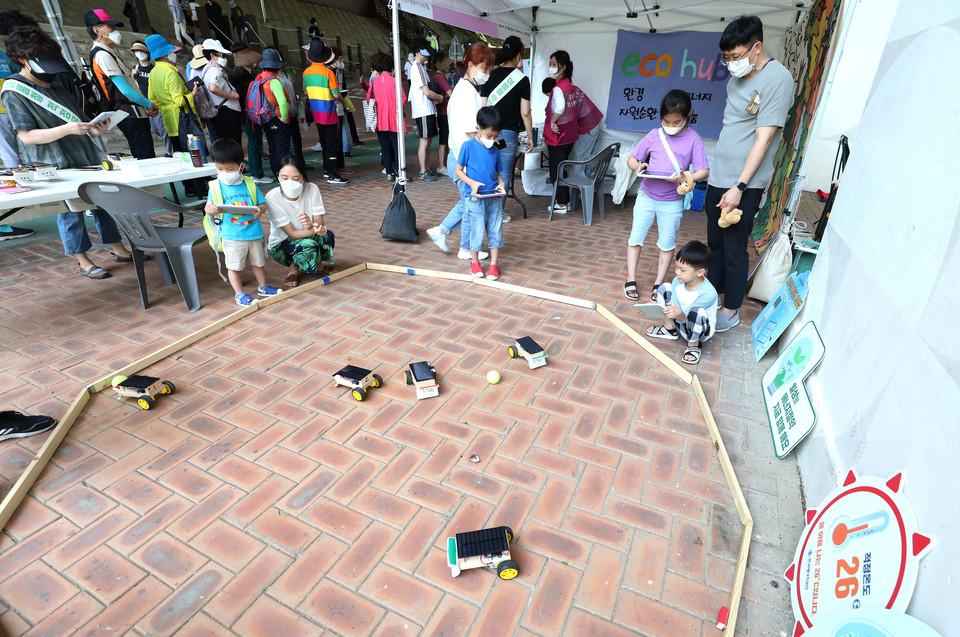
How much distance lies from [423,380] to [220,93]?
18.4 feet

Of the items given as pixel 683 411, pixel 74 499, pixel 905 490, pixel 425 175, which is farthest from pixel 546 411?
pixel 425 175

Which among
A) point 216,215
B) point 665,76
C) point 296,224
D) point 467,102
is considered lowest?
point 296,224

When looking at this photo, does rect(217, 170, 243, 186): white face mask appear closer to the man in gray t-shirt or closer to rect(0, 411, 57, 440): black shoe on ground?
rect(0, 411, 57, 440): black shoe on ground

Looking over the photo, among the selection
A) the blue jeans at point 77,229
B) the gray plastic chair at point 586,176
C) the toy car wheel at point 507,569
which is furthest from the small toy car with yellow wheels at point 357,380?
the gray plastic chair at point 586,176

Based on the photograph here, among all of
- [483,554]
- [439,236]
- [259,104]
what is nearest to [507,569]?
[483,554]

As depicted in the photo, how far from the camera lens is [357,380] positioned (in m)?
2.65

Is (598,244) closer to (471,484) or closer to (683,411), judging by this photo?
(683,411)

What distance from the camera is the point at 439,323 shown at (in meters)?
3.50

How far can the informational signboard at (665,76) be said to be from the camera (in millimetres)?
6234

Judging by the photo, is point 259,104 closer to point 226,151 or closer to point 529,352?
point 226,151

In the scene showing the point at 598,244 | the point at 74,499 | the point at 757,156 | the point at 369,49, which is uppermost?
the point at 369,49

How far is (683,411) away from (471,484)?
1277 mm

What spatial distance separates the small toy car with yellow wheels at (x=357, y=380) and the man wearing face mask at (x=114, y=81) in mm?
3766

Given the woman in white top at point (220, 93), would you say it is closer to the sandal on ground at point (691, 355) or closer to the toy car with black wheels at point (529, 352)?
the toy car with black wheels at point (529, 352)
